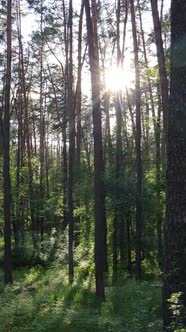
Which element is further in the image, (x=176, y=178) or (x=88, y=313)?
(x=88, y=313)

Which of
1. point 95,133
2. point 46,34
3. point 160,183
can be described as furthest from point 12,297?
point 46,34

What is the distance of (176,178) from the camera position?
227 inches

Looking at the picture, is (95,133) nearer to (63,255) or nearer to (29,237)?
(63,255)

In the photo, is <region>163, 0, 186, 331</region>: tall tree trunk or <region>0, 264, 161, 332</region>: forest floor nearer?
<region>163, 0, 186, 331</region>: tall tree trunk

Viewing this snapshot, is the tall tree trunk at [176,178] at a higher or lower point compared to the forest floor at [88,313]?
higher

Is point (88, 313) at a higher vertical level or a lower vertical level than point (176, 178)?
lower

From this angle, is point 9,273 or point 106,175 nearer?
point 9,273

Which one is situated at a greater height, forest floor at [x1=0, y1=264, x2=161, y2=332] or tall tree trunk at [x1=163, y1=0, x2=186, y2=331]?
tall tree trunk at [x1=163, y1=0, x2=186, y2=331]

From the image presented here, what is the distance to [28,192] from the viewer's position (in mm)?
27953

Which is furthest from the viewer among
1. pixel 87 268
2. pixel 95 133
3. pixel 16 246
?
pixel 16 246

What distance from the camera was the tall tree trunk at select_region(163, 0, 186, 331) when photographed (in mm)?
5695

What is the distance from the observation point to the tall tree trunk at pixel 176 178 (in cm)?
570

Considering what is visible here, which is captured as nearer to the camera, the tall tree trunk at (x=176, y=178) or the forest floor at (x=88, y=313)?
the tall tree trunk at (x=176, y=178)

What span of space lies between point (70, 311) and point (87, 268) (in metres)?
9.36
